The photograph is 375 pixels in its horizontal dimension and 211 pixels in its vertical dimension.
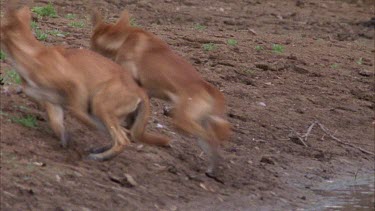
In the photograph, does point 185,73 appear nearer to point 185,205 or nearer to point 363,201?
point 185,205

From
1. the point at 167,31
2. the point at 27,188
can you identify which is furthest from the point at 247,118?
the point at 27,188

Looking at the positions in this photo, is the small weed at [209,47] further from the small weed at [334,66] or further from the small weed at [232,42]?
the small weed at [334,66]

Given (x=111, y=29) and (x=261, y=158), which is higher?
(x=111, y=29)

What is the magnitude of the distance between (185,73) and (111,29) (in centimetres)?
77

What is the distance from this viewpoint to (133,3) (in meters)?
15.5

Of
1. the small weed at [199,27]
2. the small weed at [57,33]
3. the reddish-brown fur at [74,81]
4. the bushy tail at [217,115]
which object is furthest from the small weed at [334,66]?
the reddish-brown fur at [74,81]

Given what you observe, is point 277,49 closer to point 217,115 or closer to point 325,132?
point 325,132

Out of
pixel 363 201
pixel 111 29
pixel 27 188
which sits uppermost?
pixel 111 29

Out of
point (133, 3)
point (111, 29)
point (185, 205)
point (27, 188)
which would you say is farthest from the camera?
point (133, 3)

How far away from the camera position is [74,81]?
26.6 feet

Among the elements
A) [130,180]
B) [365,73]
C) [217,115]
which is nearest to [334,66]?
[365,73]

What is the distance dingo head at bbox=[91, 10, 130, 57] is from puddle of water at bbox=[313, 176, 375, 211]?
2097 mm

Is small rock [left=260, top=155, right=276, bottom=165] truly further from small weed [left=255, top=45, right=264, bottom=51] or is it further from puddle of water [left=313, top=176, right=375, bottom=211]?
small weed [left=255, top=45, right=264, bottom=51]

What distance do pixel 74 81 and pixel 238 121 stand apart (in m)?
3.06
